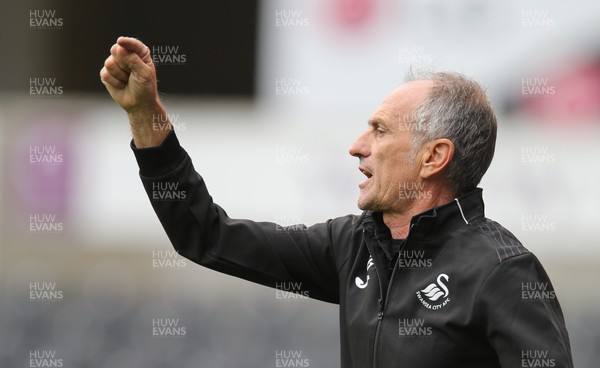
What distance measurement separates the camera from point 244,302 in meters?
6.40

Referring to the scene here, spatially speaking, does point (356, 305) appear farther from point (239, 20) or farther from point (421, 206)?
point (239, 20)

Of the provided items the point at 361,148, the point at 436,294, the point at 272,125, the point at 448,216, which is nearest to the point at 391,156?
A: the point at 361,148

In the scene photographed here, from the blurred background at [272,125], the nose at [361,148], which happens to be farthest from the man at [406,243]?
the blurred background at [272,125]

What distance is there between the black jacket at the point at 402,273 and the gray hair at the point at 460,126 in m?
0.08

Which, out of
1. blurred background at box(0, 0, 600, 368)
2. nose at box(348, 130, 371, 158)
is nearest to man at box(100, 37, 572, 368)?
nose at box(348, 130, 371, 158)

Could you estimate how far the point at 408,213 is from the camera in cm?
252

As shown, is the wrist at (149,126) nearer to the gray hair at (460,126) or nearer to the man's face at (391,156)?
the man's face at (391,156)

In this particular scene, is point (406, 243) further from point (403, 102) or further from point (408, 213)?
point (403, 102)

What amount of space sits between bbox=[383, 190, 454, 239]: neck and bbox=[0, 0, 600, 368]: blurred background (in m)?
4.05

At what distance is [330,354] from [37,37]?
3.13 m

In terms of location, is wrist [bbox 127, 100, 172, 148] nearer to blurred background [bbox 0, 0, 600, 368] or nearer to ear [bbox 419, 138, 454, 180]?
ear [bbox 419, 138, 454, 180]

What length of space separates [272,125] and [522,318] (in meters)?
5.22

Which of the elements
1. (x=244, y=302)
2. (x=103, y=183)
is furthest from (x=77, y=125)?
(x=244, y=302)

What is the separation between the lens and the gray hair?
2502 millimetres
